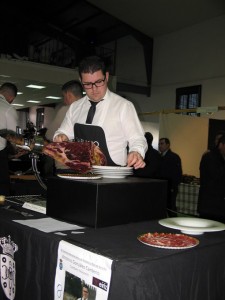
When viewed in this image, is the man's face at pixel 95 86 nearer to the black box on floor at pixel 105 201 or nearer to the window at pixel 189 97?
the black box on floor at pixel 105 201

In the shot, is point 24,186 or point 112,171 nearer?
point 112,171

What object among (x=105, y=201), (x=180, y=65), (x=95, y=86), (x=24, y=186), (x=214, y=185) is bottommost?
(x=24, y=186)

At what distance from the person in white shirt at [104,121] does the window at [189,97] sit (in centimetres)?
607

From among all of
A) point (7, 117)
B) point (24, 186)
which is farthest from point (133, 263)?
point (24, 186)

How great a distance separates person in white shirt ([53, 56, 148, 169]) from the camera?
154cm

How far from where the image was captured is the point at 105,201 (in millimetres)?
1121

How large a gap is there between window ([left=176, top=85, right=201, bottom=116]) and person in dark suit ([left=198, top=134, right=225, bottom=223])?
Result: 14.6 feet

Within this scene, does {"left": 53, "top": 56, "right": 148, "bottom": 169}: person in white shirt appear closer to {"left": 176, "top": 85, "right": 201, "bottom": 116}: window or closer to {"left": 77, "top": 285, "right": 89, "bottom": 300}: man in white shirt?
{"left": 77, "top": 285, "right": 89, "bottom": 300}: man in white shirt

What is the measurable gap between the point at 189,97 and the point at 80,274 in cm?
735

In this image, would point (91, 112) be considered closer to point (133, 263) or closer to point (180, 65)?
point (133, 263)

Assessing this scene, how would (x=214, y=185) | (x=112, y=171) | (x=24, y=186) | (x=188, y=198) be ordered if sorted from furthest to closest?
1. (x=188, y=198)
2. (x=24, y=186)
3. (x=214, y=185)
4. (x=112, y=171)

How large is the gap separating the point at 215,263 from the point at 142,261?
284 mm

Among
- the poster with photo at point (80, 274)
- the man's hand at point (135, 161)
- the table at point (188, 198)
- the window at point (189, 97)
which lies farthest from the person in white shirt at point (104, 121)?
the window at point (189, 97)

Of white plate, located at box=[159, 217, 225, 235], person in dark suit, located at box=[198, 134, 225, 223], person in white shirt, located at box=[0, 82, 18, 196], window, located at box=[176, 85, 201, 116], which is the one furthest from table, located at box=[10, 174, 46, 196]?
window, located at box=[176, 85, 201, 116]
